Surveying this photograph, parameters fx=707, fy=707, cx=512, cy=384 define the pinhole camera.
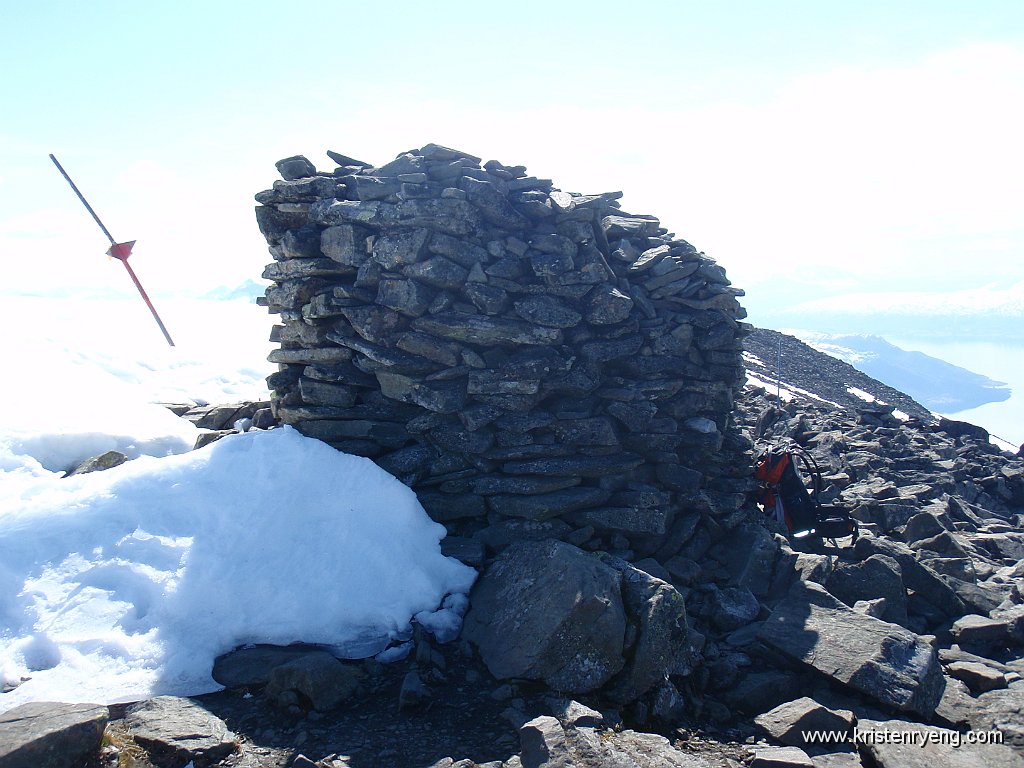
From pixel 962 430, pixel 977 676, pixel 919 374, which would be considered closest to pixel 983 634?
pixel 977 676

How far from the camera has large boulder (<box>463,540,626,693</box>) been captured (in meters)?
7.31

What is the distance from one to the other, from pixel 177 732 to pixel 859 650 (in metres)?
6.91

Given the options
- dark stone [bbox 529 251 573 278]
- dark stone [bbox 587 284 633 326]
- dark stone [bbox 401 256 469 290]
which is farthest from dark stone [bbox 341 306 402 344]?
dark stone [bbox 587 284 633 326]

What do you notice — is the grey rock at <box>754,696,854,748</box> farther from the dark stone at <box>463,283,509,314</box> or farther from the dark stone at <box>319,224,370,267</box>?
the dark stone at <box>319,224,370,267</box>

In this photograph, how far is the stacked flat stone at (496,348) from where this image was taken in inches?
408

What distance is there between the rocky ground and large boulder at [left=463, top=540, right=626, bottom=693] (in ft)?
0.58

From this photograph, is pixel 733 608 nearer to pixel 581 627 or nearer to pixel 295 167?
pixel 581 627

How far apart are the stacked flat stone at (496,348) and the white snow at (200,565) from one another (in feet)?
3.21

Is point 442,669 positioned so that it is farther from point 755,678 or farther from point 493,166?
point 493,166

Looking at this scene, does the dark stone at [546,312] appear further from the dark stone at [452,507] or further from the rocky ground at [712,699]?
the rocky ground at [712,699]

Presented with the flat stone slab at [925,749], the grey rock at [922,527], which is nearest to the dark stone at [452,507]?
the flat stone slab at [925,749]

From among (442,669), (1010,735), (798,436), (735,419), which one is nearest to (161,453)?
(442,669)

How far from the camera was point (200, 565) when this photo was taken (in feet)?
27.3

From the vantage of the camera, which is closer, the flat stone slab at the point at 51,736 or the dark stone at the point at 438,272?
the flat stone slab at the point at 51,736
